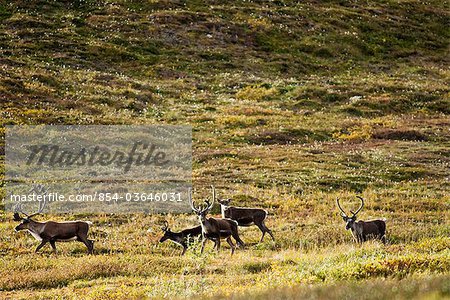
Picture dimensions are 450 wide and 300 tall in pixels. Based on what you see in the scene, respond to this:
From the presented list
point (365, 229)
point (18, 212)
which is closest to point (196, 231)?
point (365, 229)

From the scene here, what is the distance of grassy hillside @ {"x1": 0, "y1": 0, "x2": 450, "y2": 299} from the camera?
12844 millimetres

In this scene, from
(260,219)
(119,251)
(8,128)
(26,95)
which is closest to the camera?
(119,251)

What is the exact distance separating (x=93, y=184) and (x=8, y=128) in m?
12.9

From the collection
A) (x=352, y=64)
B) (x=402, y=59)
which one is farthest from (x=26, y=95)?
(x=402, y=59)

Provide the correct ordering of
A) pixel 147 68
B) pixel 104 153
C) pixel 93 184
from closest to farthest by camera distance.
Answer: pixel 93 184 < pixel 104 153 < pixel 147 68

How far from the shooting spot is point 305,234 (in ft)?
70.1

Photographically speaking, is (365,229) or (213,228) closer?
(213,228)

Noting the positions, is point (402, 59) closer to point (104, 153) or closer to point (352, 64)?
point (352, 64)

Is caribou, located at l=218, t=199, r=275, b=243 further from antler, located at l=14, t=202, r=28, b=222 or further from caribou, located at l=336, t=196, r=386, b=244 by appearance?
antler, located at l=14, t=202, r=28, b=222

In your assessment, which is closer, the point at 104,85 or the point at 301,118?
the point at 301,118

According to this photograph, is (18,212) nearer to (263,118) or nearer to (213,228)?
(213,228)

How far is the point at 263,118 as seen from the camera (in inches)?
1980

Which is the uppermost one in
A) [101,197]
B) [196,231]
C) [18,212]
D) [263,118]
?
[196,231]

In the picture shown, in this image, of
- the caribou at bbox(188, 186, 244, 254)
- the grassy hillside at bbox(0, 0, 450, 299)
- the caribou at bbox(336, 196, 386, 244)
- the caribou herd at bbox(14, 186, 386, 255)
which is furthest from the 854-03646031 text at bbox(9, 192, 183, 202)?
the caribou at bbox(336, 196, 386, 244)
